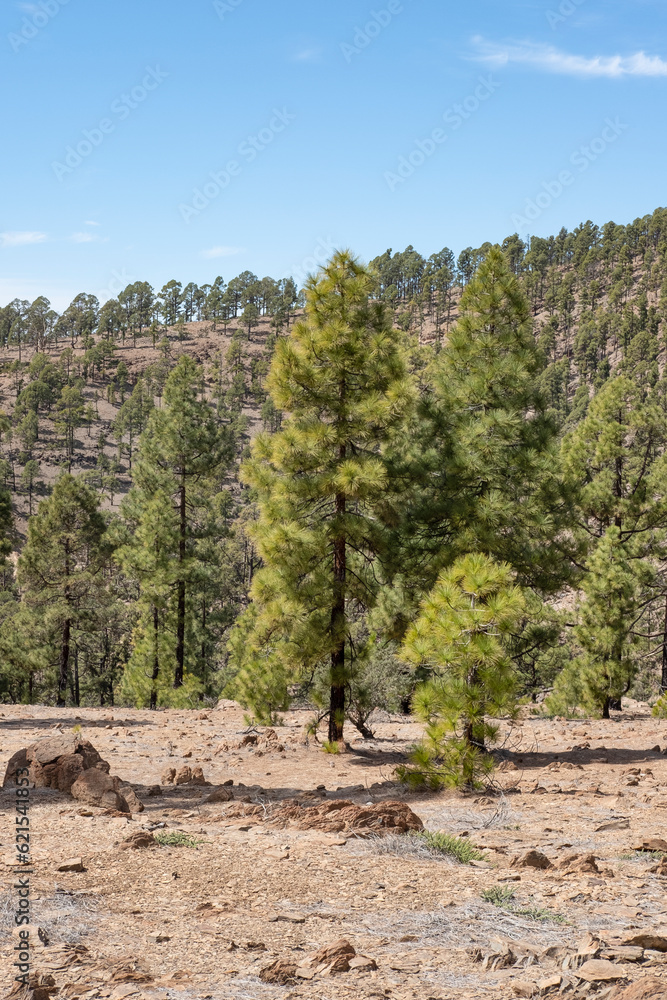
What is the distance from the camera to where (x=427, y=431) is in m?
13.4

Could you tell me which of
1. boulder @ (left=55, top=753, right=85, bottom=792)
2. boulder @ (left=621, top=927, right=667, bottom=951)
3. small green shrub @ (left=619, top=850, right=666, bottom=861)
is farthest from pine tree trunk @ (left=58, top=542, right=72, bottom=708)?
boulder @ (left=621, top=927, right=667, bottom=951)

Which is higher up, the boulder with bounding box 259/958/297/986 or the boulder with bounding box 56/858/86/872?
the boulder with bounding box 259/958/297/986

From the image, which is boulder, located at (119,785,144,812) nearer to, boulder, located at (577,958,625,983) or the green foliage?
boulder, located at (577,958,625,983)

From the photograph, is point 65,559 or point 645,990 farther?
point 65,559

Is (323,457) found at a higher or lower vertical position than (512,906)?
higher

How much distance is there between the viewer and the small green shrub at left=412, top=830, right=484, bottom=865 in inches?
253

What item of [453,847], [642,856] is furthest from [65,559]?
[642,856]

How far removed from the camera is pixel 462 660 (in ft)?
30.5

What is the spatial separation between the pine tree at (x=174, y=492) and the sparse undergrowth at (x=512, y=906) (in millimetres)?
19382

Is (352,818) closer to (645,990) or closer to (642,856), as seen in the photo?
(642,856)

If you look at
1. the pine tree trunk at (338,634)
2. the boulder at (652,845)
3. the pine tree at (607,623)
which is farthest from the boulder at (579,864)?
the pine tree at (607,623)

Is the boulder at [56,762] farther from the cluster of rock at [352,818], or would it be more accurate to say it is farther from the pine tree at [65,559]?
the pine tree at [65,559]

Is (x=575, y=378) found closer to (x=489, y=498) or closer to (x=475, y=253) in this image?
(x=475, y=253)

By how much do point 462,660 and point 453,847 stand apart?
296 cm
